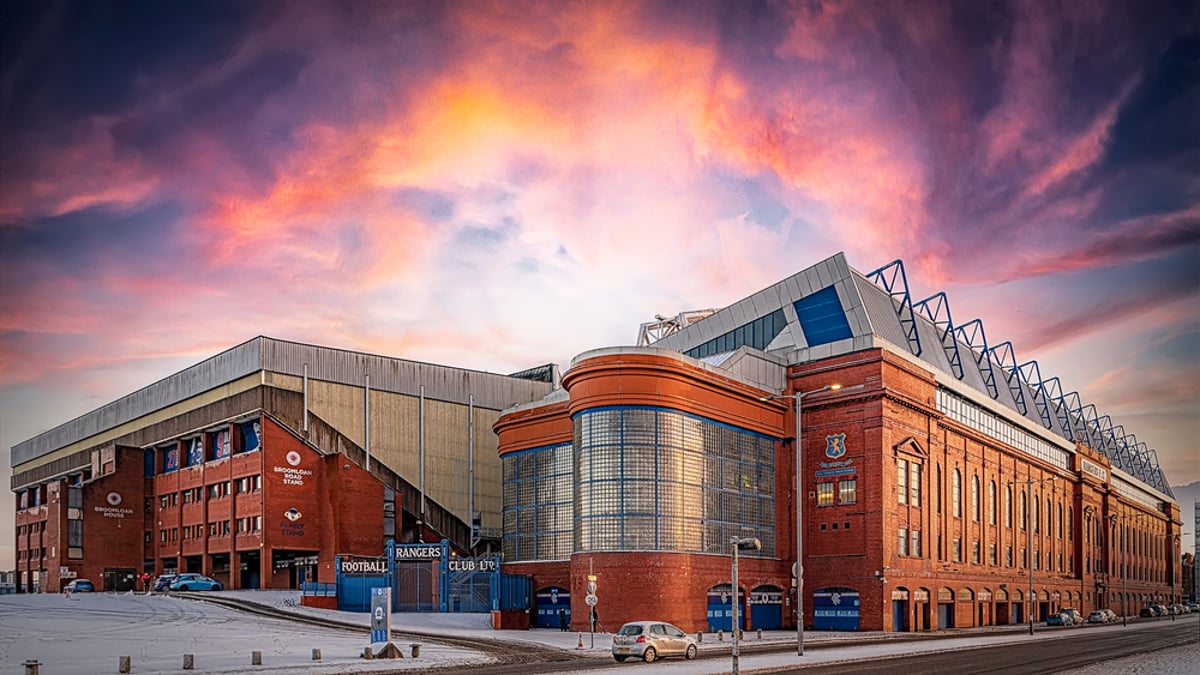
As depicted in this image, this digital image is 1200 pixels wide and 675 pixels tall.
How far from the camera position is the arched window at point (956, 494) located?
76188mm

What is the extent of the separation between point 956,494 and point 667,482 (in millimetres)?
28202

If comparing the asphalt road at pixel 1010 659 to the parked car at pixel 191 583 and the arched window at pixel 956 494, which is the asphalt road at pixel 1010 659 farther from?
the parked car at pixel 191 583

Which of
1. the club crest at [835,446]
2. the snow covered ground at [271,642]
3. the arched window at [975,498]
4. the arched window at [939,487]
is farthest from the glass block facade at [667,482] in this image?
the arched window at [975,498]

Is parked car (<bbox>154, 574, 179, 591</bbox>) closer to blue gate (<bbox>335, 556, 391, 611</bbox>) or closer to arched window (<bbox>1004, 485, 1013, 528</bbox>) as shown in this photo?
blue gate (<bbox>335, 556, 391, 611</bbox>)

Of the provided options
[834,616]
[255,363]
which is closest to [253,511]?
[255,363]

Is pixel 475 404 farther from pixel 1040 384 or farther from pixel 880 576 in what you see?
pixel 1040 384

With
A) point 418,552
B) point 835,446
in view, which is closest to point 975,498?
point 835,446

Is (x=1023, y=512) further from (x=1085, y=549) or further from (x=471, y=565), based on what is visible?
(x=471, y=565)

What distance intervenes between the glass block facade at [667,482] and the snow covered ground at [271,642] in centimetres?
593

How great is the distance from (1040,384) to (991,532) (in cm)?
3465

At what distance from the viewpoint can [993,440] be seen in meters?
84.4

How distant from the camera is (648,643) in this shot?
40.0 meters

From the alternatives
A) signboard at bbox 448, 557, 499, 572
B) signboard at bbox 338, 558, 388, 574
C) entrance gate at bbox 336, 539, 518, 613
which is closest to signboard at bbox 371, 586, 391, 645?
entrance gate at bbox 336, 539, 518, 613

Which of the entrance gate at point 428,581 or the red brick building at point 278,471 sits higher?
the red brick building at point 278,471
